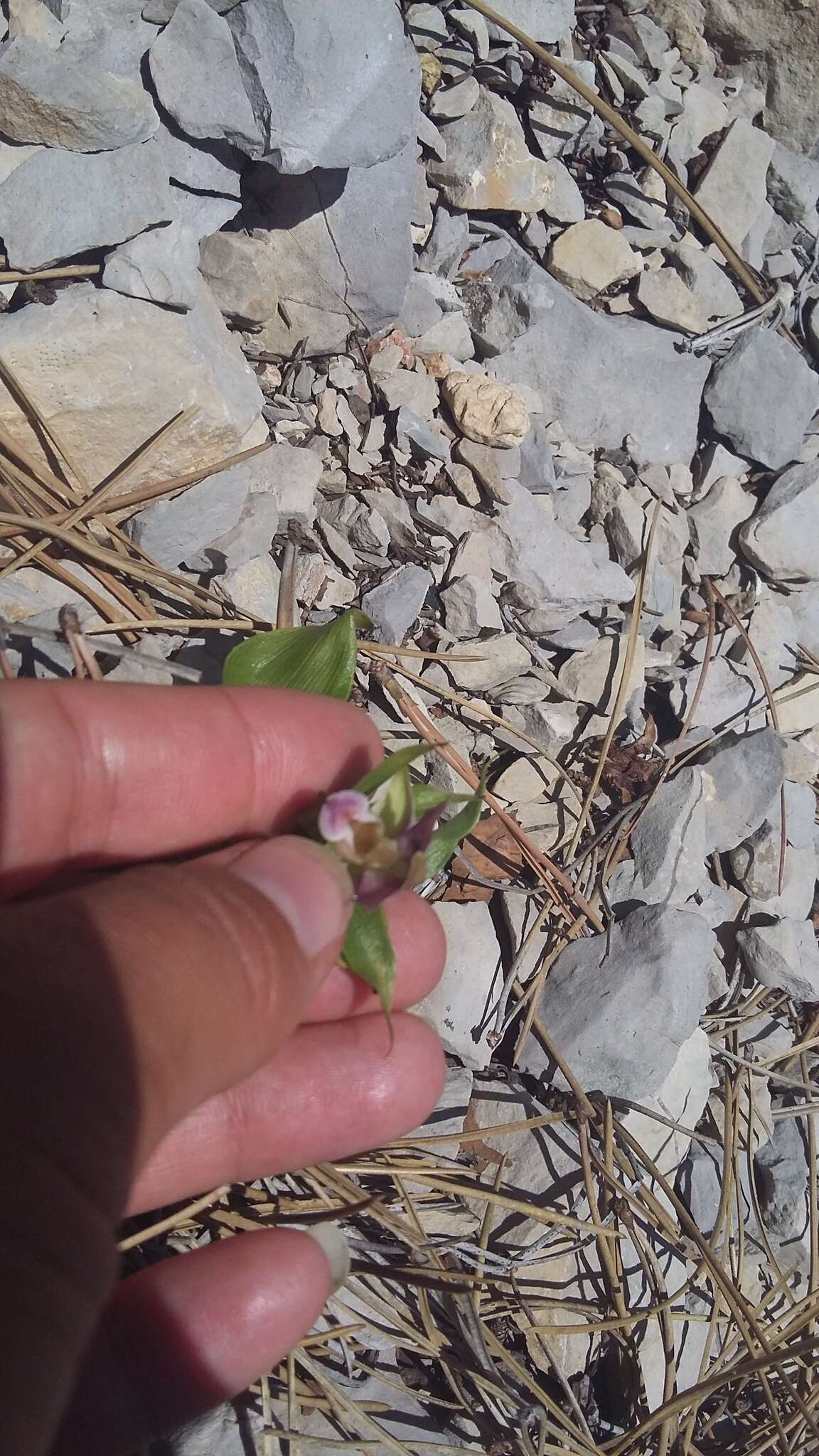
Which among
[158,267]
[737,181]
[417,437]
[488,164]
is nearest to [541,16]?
[488,164]

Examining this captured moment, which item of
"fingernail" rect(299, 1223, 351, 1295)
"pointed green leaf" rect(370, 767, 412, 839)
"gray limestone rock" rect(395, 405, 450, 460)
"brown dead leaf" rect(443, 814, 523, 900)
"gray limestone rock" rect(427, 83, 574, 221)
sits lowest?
"fingernail" rect(299, 1223, 351, 1295)

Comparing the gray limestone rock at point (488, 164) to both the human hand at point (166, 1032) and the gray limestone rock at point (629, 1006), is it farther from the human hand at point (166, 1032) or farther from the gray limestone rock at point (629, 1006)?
the gray limestone rock at point (629, 1006)

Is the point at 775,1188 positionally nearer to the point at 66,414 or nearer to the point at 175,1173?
the point at 175,1173

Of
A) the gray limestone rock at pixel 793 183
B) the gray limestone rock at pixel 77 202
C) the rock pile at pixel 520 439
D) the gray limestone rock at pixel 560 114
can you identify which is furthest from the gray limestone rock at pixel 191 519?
the gray limestone rock at pixel 793 183

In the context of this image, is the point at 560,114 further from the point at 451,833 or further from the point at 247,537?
the point at 451,833

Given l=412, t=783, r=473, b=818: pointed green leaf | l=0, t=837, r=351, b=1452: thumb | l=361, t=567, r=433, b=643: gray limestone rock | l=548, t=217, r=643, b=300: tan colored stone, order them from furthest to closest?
l=548, t=217, r=643, b=300: tan colored stone < l=361, t=567, r=433, b=643: gray limestone rock < l=412, t=783, r=473, b=818: pointed green leaf < l=0, t=837, r=351, b=1452: thumb

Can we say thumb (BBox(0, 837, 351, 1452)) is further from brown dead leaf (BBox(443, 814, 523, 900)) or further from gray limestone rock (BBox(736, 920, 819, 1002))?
gray limestone rock (BBox(736, 920, 819, 1002))

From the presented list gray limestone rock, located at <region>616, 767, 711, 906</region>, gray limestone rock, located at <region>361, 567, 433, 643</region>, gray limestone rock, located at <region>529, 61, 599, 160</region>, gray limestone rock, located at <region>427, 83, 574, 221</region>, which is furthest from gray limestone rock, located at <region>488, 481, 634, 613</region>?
gray limestone rock, located at <region>529, 61, 599, 160</region>
